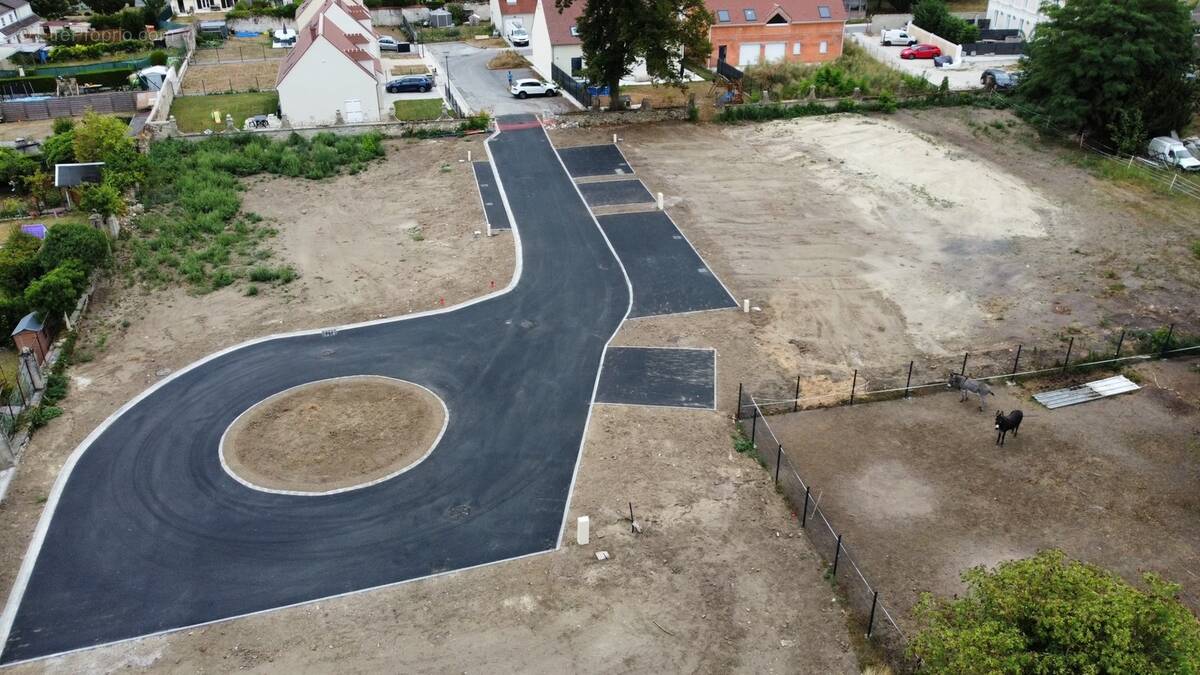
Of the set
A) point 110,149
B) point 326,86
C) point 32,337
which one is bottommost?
point 32,337

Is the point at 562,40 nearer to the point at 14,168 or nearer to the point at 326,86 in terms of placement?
the point at 326,86

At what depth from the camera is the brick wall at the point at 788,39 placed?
71125 millimetres

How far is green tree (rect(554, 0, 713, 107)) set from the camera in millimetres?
53438

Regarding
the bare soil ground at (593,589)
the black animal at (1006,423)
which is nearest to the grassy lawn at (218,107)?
the bare soil ground at (593,589)

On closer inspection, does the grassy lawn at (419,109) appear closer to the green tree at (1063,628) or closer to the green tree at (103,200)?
the green tree at (103,200)

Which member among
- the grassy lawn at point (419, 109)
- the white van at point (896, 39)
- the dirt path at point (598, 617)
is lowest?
the dirt path at point (598, 617)

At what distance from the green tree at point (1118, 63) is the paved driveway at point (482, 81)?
31.3 m

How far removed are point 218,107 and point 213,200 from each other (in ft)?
81.4

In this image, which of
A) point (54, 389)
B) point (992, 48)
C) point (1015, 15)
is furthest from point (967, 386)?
point (1015, 15)

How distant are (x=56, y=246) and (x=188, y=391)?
36.4ft

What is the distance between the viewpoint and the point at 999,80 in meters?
63.1

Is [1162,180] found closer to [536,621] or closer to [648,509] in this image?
[648,509]

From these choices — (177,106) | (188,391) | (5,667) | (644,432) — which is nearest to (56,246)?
(188,391)

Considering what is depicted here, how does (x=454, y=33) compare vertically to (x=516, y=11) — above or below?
below
